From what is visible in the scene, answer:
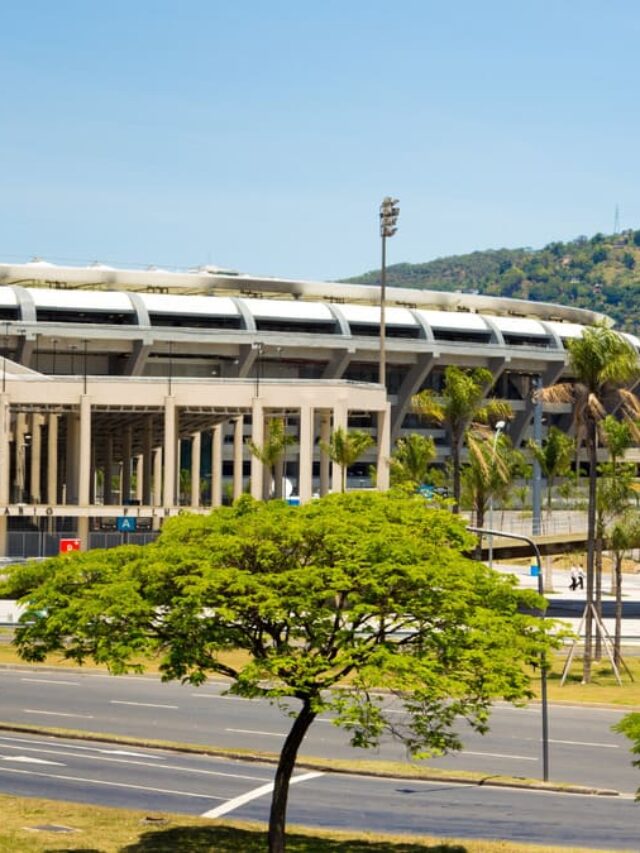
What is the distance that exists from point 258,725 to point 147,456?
6425 centimetres

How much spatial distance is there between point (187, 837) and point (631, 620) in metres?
55.3

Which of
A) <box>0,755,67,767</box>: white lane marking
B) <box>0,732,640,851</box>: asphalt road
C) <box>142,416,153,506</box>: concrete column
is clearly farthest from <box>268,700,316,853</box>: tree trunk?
<box>142,416,153,506</box>: concrete column

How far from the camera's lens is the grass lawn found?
29.3 metres

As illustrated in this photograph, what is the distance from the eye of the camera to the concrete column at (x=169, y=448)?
9344cm

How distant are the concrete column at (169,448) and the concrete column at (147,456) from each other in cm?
1173

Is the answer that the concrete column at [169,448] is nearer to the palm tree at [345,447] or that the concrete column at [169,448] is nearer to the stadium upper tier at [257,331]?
the palm tree at [345,447]

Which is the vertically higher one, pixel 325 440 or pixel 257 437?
pixel 257 437

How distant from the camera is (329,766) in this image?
40656mm

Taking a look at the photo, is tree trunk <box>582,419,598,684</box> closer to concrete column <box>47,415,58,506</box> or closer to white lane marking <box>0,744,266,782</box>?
white lane marking <box>0,744,266,782</box>

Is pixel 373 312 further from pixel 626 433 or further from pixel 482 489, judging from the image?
pixel 626 433

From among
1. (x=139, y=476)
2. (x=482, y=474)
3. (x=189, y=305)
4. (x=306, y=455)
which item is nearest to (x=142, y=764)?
(x=482, y=474)

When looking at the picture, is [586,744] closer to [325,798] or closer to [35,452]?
[325,798]

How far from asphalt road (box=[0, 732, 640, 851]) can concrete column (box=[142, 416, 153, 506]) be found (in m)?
67.4

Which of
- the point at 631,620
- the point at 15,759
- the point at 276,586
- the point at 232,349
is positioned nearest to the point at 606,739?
the point at 15,759
